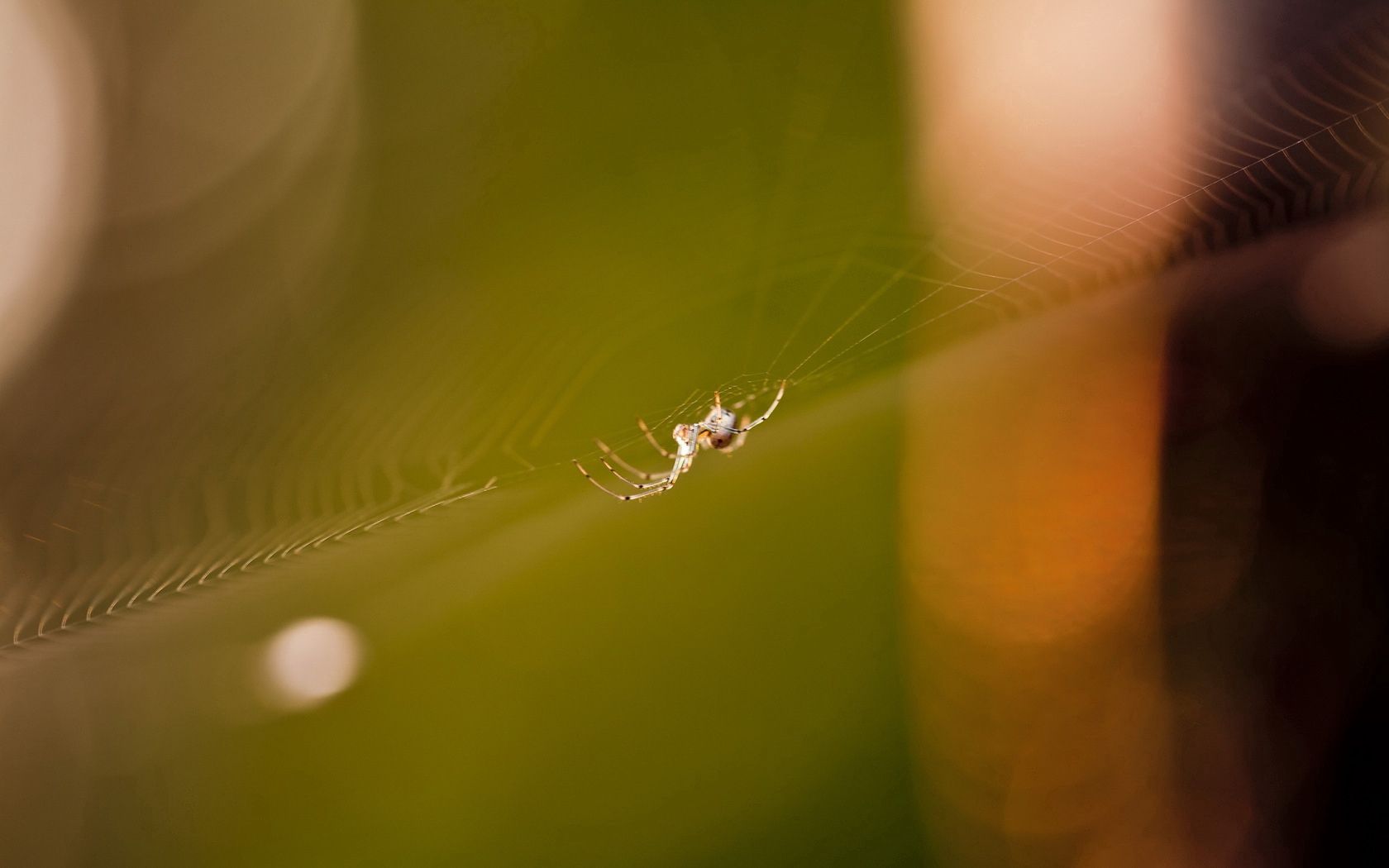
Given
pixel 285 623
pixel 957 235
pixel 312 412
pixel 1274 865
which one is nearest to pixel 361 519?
pixel 312 412

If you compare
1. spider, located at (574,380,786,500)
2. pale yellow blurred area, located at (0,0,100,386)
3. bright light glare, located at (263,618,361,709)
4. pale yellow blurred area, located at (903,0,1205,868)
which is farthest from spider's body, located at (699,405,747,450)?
pale yellow blurred area, located at (0,0,100,386)

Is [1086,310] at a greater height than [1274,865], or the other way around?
[1086,310]

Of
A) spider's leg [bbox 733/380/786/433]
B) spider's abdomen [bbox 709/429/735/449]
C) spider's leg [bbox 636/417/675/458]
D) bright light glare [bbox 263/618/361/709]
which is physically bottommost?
bright light glare [bbox 263/618/361/709]

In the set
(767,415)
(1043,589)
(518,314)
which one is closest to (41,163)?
(518,314)

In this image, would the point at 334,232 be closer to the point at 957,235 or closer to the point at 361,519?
the point at 361,519

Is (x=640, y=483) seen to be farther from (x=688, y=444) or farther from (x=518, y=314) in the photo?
(x=518, y=314)

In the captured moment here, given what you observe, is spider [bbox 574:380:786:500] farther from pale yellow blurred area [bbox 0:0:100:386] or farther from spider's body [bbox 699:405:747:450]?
pale yellow blurred area [bbox 0:0:100:386]
